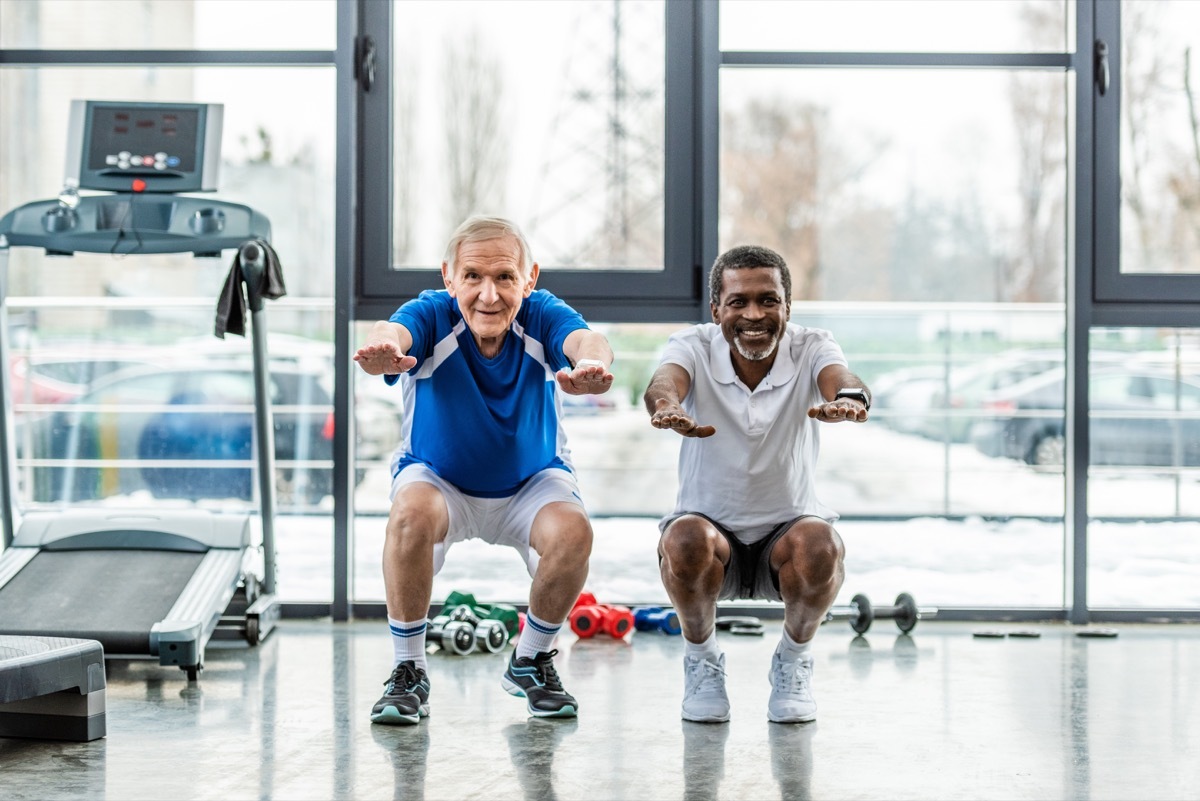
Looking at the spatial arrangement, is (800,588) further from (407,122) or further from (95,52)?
(95,52)

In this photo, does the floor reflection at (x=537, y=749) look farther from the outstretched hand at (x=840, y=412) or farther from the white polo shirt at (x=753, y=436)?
the outstretched hand at (x=840, y=412)

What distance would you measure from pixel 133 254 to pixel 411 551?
55.7 inches

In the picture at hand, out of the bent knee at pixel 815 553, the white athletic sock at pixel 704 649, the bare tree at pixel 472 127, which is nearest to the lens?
the bent knee at pixel 815 553

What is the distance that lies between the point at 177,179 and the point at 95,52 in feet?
2.56

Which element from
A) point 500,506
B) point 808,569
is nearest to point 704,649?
point 808,569

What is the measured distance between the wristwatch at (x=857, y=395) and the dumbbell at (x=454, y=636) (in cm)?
135

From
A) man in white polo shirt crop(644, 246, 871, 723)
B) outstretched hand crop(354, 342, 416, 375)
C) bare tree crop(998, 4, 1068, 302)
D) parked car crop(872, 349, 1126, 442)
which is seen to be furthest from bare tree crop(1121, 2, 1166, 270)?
outstretched hand crop(354, 342, 416, 375)

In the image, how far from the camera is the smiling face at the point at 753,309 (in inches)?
104

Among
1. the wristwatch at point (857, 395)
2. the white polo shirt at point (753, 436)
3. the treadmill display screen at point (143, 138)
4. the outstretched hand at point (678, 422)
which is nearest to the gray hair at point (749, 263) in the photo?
the white polo shirt at point (753, 436)

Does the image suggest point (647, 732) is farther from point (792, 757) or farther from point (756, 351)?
point (756, 351)

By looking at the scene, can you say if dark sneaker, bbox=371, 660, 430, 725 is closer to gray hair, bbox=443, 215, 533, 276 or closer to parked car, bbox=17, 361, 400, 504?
gray hair, bbox=443, 215, 533, 276

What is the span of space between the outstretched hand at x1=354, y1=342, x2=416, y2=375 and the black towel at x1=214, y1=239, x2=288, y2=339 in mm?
1105

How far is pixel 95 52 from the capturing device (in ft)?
12.8

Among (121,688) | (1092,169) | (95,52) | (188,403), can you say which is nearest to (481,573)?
(188,403)
